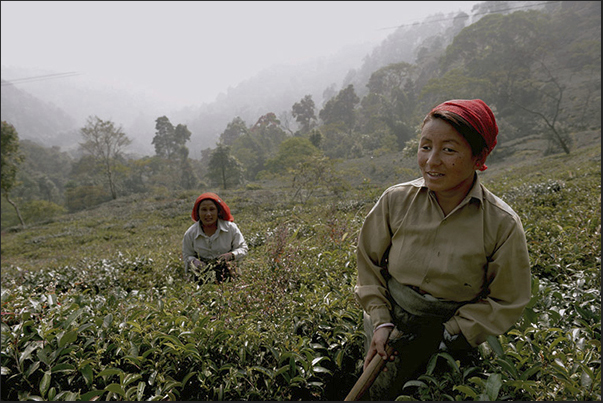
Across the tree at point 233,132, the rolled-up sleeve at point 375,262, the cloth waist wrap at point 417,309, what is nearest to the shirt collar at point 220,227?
the rolled-up sleeve at point 375,262

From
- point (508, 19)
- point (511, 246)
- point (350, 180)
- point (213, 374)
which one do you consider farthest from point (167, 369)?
point (508, 19)

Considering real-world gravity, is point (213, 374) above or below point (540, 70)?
below

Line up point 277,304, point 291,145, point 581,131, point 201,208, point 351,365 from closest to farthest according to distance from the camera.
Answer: point 351,365 → point 277,304 → point 201,208 → point 291,145 → point 581,131

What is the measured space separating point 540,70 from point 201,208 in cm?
3461

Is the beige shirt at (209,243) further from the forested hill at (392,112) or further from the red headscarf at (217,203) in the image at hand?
the forested hill at (392,112)

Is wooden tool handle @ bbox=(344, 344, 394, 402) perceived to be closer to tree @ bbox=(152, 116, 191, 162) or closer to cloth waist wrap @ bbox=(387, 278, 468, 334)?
cloth waist wrap @ bbox=(387, 278, 468, 334)

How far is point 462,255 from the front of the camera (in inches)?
42.0

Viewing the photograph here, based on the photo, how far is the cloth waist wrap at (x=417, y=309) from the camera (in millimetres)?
1168

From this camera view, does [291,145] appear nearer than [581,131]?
Yes

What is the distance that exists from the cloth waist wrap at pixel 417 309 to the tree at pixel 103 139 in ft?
94.4

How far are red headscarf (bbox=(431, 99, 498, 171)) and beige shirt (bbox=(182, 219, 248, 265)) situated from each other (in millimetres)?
2339

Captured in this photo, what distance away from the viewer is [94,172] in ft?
111

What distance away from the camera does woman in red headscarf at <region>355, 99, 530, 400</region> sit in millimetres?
1035

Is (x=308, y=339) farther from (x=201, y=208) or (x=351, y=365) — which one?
(x=201, y=208)
